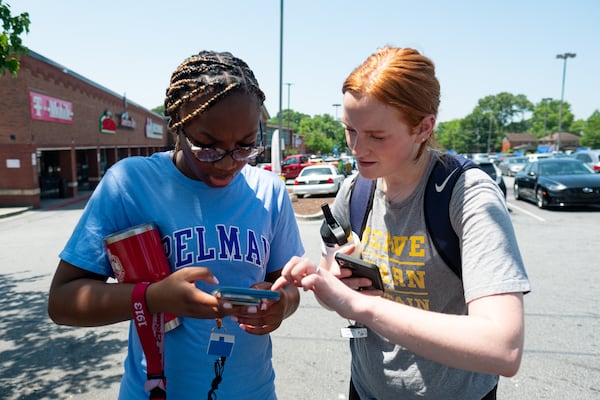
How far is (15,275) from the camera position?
22.1ft

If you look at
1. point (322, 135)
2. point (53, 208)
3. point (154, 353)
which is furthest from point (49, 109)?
point (322, 135)

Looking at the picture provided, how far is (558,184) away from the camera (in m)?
12.7

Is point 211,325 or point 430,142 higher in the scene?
point 430,142

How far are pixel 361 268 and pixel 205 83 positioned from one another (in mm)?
831

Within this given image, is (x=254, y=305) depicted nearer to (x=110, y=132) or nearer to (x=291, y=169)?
(x=110, y=132)

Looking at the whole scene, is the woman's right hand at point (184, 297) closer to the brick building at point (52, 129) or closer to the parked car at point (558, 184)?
the brick building at point (52, 129)

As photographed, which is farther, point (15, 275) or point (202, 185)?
point (15, 275)

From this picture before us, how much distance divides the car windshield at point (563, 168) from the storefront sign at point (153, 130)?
28857mm

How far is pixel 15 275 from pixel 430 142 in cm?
741

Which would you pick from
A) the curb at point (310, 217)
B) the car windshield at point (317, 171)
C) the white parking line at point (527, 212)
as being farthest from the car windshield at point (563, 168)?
the car windshield at point (317, 171)

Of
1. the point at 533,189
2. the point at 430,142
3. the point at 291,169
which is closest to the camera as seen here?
the point at 430,142

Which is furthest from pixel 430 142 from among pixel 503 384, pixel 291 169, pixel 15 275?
pixel 291 169

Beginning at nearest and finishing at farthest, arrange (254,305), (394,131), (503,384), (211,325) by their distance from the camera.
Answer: (254,305), (394,131), (211,325), (503,384)

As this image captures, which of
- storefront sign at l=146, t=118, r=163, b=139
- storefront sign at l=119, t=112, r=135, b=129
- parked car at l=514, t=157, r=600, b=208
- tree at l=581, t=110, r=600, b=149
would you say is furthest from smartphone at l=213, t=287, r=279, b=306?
tree at l=581, t=110, r=600, b=149
